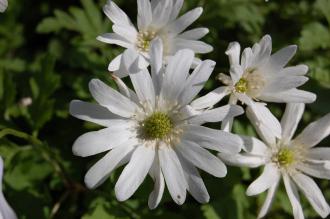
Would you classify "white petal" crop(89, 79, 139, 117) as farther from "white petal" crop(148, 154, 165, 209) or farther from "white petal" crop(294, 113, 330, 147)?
"white petal" crop(294, 113, 330, 147)

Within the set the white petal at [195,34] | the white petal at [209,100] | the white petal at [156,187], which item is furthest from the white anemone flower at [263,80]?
the white petal at [156,187]

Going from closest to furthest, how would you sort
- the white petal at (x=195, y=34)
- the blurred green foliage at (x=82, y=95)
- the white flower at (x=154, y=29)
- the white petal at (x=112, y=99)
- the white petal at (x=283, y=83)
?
1. the white petal at (x=112, y=99)
2. the white petal at (x=283, y=83)
3. the white flower at (x=154, y=29)
4. the white petal at (x=195, y=34)
5. the blurred green foliage at (x=82, y=95)

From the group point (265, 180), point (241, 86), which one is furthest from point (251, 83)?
point (265, 180)

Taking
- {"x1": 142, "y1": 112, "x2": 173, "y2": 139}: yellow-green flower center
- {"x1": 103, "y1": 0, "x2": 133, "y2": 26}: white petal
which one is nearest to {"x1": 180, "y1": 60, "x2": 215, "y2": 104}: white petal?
{"x1": 142, "y1": 112, "x2": 173, "y2": 139}: yellow-green flower center

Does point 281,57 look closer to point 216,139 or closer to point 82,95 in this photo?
point 216,139

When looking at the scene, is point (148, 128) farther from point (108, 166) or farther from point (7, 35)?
point (7, 35)

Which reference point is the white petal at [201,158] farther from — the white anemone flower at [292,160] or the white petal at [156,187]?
the white anemone flower at [292,160]
